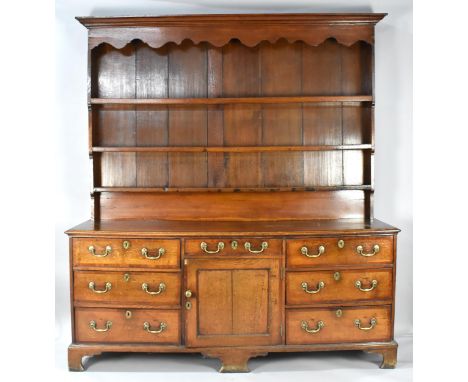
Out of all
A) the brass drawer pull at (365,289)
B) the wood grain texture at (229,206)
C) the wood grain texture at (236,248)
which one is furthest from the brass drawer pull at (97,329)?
the brass drawer pull at (365,289)

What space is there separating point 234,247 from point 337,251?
0.63 metres

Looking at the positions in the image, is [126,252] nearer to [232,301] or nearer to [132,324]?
[132,324]

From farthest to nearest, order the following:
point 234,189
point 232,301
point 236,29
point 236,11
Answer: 1. point 236,11
2. point 234,189
3. point 236,29
4. point 232,301

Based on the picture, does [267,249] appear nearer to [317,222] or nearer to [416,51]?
[317,222]

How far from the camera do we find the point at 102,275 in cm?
301

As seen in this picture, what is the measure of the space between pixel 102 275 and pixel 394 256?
1.79 m

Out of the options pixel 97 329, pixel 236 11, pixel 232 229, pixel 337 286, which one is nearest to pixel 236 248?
pixel 232 229

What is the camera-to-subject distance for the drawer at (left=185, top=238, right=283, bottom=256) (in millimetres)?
2986

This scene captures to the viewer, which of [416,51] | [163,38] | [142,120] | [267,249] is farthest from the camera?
[142,120]

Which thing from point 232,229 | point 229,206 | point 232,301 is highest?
point 229,206

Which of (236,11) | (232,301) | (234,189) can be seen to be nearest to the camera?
(232,301)

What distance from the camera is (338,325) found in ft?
9.97

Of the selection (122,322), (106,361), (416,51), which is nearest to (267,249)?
(122,322)

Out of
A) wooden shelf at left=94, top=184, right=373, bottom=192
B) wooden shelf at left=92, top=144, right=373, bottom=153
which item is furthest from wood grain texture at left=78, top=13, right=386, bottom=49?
wooden shelf at left=94, top=184, right=373, bottom=192
